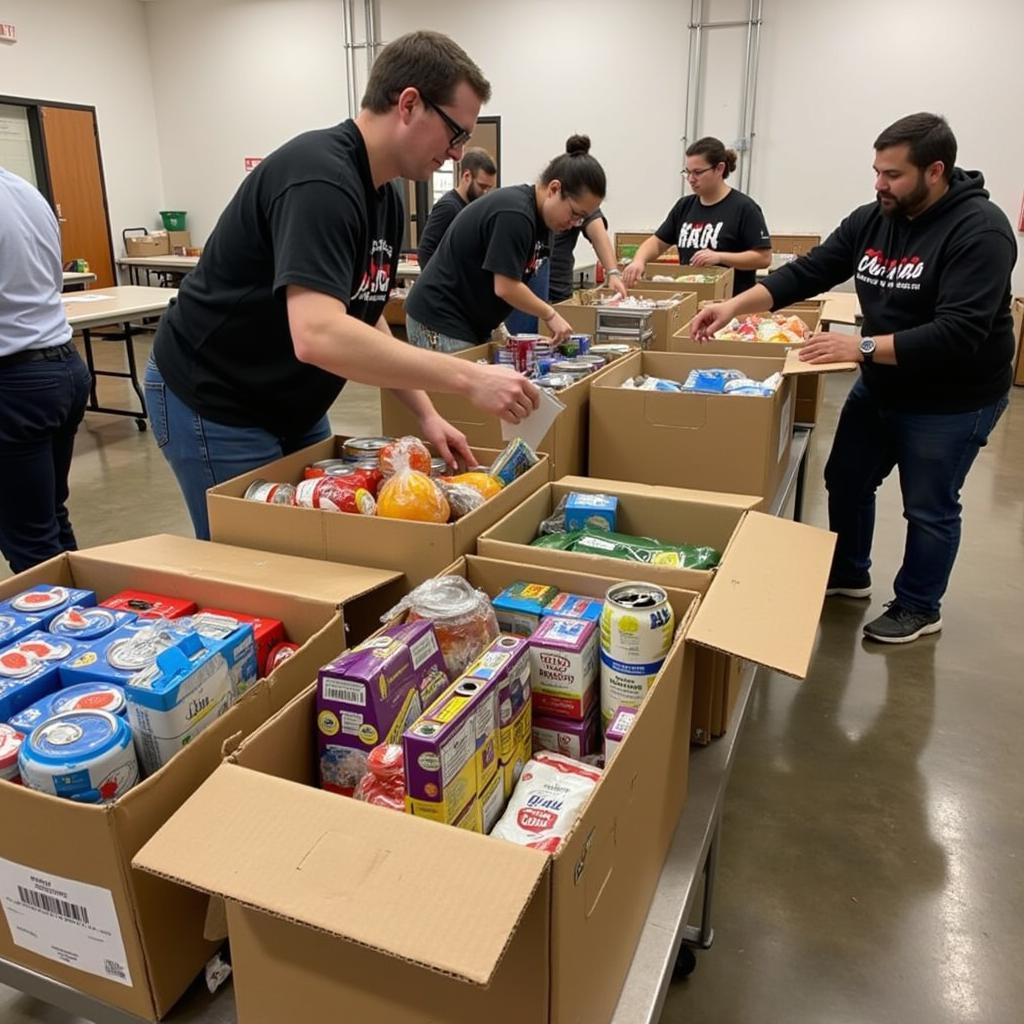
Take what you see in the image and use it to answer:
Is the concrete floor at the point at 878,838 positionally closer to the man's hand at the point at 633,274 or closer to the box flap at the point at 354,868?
the box flap at the point at 354,868

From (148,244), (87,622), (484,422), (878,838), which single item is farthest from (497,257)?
(148,244)

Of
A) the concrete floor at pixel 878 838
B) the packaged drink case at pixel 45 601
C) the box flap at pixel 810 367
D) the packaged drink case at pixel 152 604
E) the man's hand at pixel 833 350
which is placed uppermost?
the man's hand at pixel 833 350

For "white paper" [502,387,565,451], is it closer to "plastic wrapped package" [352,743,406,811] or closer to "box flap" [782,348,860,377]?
"plastic wrapped package" [352,743,406,811]

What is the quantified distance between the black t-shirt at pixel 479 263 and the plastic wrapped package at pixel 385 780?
1.90 meters

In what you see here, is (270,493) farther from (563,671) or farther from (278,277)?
(563,671)

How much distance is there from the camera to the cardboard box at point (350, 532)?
130 centimetres

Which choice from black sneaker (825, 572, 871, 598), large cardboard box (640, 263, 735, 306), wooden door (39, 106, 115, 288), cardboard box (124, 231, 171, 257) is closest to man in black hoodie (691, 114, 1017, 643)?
black sneaker (825, 572, 871, 598)

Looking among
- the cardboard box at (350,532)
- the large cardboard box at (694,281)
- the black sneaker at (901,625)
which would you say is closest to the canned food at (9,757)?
the cardboard box at (350,532)

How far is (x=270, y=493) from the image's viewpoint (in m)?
1.50

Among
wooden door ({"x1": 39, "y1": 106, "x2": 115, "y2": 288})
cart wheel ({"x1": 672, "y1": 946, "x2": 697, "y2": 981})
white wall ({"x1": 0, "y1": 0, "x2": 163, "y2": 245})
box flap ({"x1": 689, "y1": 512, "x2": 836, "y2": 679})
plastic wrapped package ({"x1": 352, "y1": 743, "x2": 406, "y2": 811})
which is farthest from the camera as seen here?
wooden door ({"x1": 39, "y1": 106, "x2": 115, "y2": 288})

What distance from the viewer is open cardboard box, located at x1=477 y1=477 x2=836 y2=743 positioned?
1075mm

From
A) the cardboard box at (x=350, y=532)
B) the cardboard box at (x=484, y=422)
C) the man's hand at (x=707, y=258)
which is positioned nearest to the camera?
the cardboard box at (x=350, y=532)

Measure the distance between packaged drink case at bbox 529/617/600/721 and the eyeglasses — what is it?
0.92 metres

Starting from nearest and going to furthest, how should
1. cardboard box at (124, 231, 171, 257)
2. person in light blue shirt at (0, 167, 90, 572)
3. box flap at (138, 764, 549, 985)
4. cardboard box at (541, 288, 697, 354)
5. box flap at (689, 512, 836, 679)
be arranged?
box flap at (138, 764, 549, 985)
box flap at (689, 512, 836, 679)
person in light blue shirt at (0, 167, 90, 572)
cardboard box at (541, 288, 697, 354)
cardboard box at (124, 231, 171, 257)
